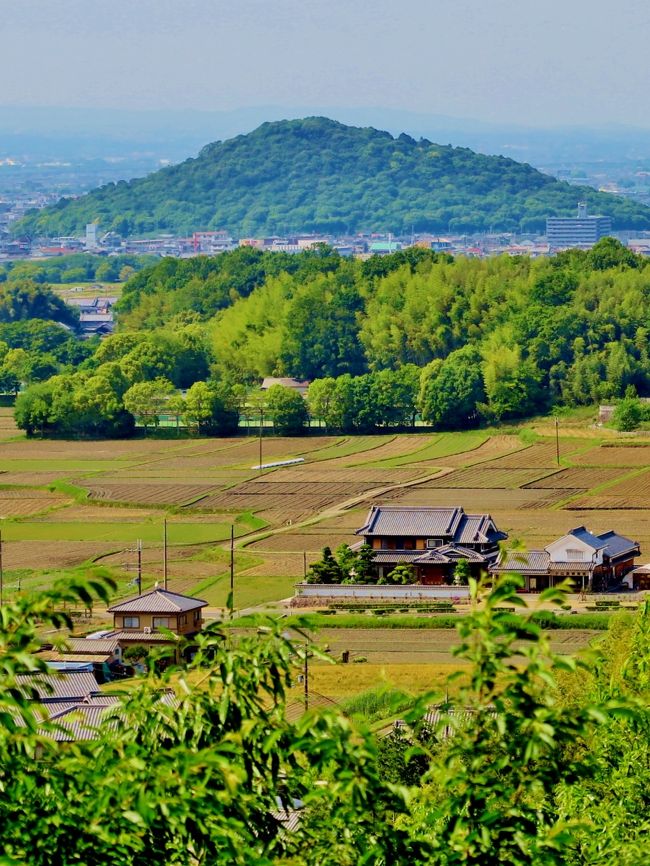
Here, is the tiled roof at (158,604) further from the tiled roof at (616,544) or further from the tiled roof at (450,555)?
the tiled roof at (616,544)

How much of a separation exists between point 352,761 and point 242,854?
0.40m

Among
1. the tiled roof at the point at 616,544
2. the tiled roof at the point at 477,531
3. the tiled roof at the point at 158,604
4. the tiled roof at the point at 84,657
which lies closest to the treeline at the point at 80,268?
the tiled roof at the point at 477,531

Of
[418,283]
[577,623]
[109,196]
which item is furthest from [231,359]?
[109,196]

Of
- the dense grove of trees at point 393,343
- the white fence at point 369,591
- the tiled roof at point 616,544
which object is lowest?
the white fence at point 369,591

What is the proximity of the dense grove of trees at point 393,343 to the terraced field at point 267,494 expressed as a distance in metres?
1.61

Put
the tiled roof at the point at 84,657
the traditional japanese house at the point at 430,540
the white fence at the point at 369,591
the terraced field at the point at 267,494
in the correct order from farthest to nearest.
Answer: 1. the terraced field at the point at 267,494
2. the traditional japanese house at the point at 430,540
3. the white fence at the point at 369,591
4. the tiled roof at the point at 84,657

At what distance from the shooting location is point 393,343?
57156 mm

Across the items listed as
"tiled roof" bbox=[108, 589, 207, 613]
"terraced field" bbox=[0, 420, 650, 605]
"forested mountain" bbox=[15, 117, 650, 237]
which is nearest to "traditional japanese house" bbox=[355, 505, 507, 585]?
"terraced field" bbox=[0, 420, 650, 605]

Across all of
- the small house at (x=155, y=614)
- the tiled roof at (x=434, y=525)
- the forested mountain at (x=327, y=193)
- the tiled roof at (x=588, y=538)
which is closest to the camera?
the small house at (x=155, y=614)

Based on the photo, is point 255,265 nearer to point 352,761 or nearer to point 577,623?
point 577,623

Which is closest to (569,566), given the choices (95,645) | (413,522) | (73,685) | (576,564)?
(576,564)

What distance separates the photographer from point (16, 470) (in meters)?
40.2

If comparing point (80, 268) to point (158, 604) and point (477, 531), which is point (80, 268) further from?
point (158, 604)

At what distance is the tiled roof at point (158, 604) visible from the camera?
2181cm
